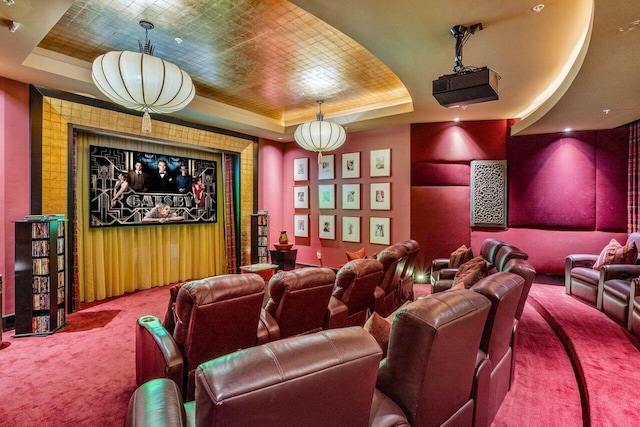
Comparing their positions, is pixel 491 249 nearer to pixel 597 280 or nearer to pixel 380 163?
pixel 597 280

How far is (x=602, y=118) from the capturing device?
444 cm

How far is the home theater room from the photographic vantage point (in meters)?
1.39

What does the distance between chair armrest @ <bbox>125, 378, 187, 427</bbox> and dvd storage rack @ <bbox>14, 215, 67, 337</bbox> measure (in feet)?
10.9

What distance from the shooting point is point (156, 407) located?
1054mm

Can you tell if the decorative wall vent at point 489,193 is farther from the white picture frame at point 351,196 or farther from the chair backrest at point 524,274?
the chair backrest at point 524,274

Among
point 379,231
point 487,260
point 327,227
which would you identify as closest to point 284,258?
point 327,227

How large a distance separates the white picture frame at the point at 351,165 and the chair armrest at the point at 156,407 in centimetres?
559

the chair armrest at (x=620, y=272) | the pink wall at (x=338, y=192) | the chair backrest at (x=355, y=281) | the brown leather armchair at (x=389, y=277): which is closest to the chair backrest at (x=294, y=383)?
the chair backrest at (x=355, y=281)

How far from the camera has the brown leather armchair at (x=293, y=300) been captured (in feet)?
7.45

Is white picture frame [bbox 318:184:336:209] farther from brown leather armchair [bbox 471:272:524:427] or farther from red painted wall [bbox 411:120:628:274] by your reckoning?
brown leather armchair [bbox 471:272:524:427]

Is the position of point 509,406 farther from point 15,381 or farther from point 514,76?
point 15,381

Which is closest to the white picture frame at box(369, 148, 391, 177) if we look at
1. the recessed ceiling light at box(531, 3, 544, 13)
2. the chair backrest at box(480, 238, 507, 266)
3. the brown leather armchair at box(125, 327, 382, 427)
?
the chair backrest at box(480, 238, 507, 266)

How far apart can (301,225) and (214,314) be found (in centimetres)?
539

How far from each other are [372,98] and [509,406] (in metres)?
4.62
